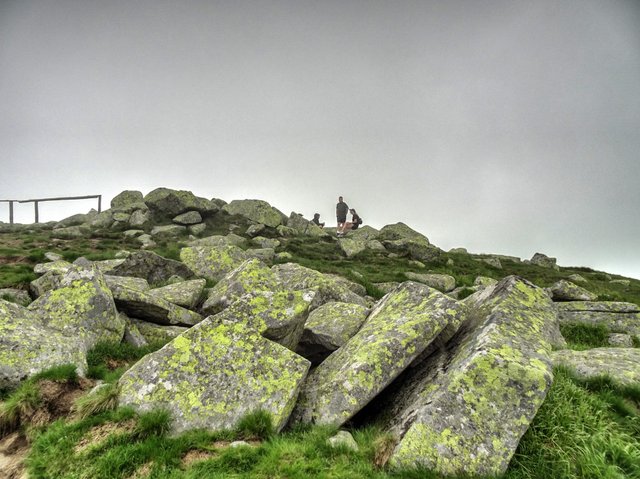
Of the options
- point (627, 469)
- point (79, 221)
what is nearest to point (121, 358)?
point (627, 469)

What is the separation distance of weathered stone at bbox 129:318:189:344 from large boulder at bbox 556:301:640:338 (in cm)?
1788

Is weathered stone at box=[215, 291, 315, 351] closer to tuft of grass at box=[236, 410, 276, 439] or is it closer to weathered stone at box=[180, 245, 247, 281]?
tuft of grass at box=[236, 410, 276, 439]

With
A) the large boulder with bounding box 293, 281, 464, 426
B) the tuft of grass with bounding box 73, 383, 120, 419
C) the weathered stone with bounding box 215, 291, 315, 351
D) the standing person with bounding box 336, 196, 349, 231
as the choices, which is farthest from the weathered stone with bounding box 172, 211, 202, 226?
the large boulder with bounding box 293, 281, 464, 426

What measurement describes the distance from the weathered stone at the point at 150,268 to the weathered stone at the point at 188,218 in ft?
91.2

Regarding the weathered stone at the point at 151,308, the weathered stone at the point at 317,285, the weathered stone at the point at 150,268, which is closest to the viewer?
the weathered stone at the point at 151,308

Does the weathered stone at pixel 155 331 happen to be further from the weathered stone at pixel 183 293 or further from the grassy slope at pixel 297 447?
the grassy slope at pixel 297 447

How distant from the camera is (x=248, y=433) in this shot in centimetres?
704

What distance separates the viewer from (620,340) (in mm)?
15539

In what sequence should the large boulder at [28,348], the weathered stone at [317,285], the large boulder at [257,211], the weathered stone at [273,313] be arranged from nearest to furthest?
the large boulder at [28,348]
the weathered stone at [273,313]
the weathered stone at [317,285]
the large boulder at [257,211]

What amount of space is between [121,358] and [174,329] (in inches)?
96.3

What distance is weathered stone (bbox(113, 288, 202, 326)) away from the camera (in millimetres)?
12375

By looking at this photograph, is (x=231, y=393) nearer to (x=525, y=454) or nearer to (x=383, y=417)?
(x=383, y=417)

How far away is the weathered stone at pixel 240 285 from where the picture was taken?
13.6m

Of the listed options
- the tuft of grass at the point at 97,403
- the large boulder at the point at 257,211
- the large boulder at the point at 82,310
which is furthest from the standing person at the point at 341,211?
the tuft of grass at the point at 97,403
